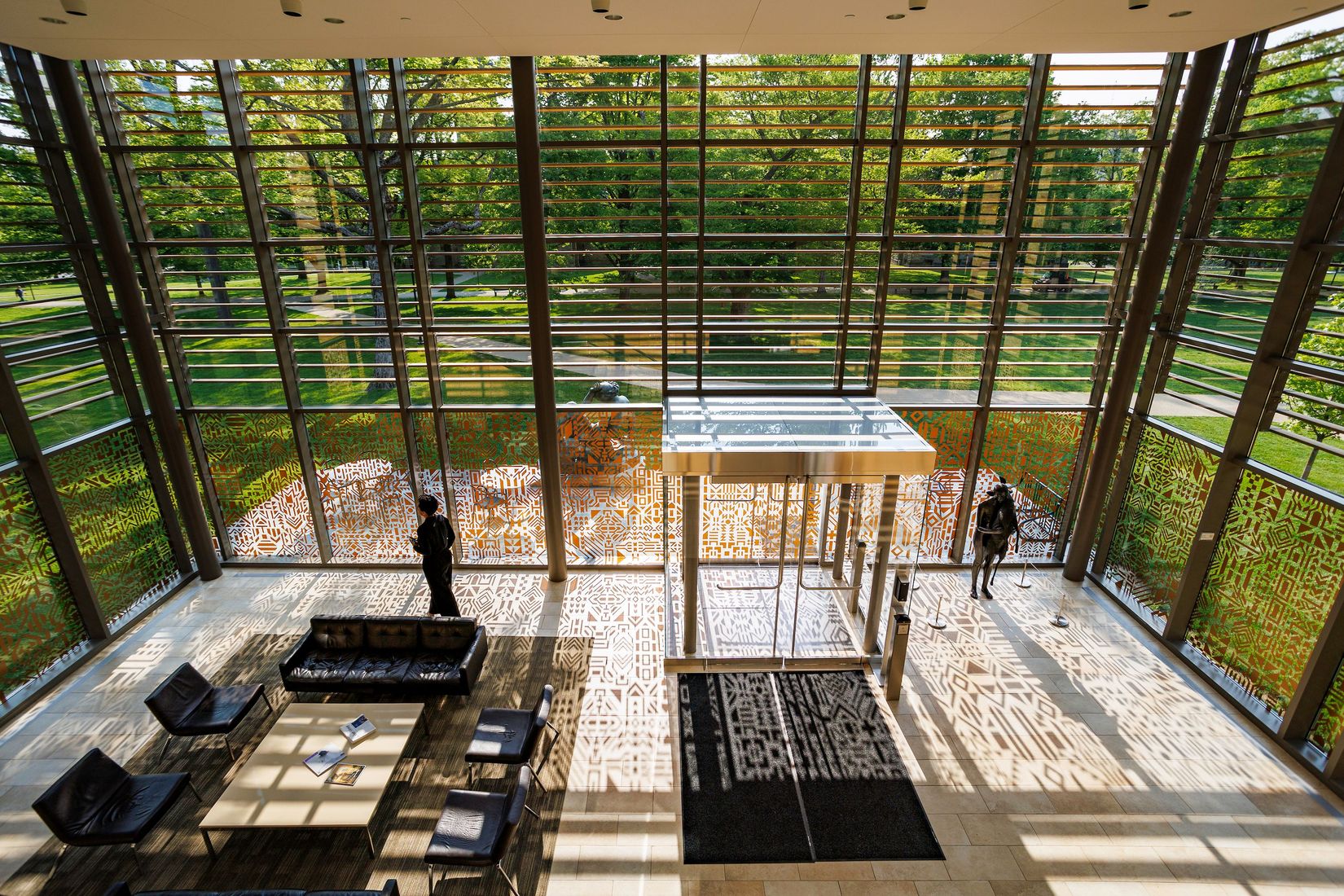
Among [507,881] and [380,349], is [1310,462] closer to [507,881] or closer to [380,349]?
[507,881]

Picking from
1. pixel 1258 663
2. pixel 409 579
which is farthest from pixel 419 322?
pixel 1258 663

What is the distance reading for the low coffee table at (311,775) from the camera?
176 inches

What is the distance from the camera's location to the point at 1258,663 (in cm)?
589

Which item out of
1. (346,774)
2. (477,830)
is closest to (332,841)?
(346,774)

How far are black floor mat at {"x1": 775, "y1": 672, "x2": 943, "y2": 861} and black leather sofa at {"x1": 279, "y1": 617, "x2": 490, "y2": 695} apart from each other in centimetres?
326

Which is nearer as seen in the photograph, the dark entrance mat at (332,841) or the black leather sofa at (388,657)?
the dark entrance mat at (332,841)

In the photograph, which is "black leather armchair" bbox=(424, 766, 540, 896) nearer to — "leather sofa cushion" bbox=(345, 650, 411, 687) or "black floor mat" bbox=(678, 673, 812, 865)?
"black floor mat" bbox=(678, 673, 812, 865)

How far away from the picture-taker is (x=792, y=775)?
5.29 metres

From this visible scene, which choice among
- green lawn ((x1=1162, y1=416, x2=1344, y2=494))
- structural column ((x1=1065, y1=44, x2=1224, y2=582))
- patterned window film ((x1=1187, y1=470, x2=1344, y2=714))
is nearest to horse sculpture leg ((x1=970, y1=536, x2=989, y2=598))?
structural column ((x1=1065, y1=44, x2=1224, y2=582))

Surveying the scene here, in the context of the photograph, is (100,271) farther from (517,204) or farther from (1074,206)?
(1074,206)

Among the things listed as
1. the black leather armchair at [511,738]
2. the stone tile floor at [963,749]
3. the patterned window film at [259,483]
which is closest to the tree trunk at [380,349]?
the patterned window film at [259,483]

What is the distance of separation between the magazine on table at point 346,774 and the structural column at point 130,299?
15.8ft

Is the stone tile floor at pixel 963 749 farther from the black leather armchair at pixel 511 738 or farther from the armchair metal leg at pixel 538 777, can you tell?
the black leather armchair at pixel 511 738

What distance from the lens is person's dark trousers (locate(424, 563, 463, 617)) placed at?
6.83m
